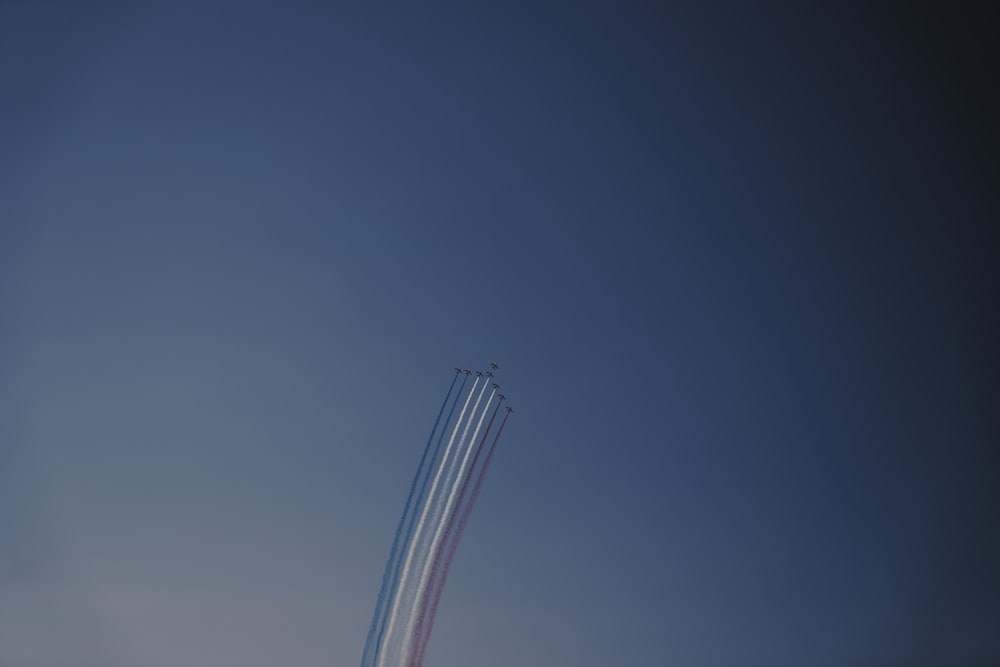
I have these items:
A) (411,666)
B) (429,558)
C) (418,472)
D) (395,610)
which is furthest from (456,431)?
(411,666)

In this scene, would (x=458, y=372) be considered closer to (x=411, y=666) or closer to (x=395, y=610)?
(x=395, y=610)

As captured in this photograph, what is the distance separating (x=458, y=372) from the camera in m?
25.6

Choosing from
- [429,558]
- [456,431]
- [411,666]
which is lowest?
[411,666]

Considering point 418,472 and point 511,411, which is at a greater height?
point 511,411

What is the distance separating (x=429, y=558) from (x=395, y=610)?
1860 mm

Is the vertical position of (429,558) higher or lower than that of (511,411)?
lower

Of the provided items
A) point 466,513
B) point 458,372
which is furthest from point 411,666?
point 458,372

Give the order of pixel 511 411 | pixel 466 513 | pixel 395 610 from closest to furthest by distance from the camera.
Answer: pixel 395 610
pixel 466 513
pixel 511 411

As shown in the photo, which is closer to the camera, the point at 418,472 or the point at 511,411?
the point at 418,472

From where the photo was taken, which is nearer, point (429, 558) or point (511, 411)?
point (429, 558)

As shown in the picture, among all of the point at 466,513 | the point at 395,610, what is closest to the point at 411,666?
the point at 395,610

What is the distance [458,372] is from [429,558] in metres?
6.39

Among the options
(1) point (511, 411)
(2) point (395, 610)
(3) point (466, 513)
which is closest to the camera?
(2) point (395, 610)

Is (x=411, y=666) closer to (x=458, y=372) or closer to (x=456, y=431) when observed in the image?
(x=456, y=431)
